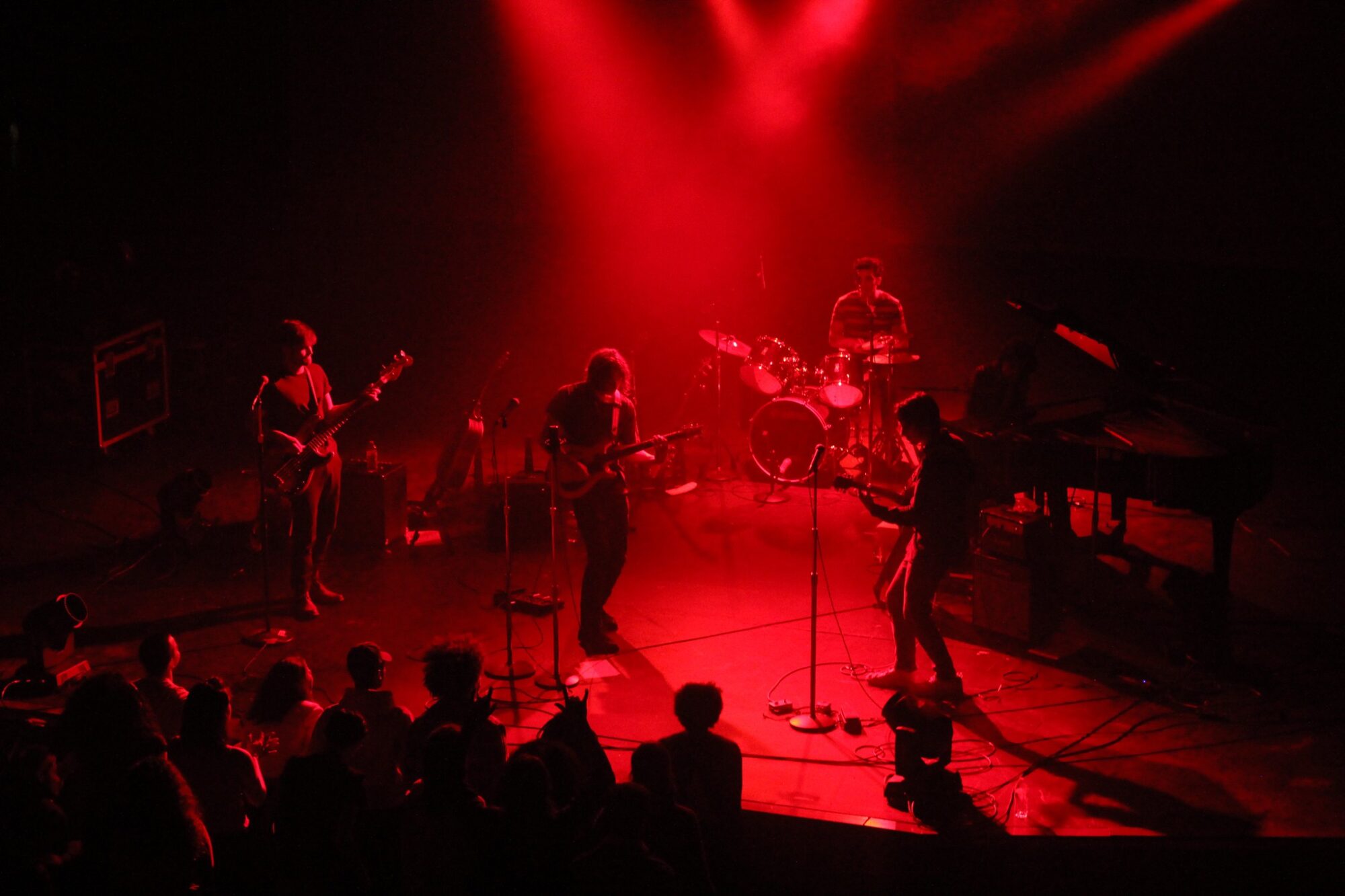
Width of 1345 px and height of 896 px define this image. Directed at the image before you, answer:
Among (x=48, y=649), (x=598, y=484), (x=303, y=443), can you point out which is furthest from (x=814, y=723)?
(x=48, y=649)

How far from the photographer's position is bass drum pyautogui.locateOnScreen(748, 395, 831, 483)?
40.1 feet

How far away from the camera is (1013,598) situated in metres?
8.31

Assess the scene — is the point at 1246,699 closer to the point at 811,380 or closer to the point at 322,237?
the point at 811,380

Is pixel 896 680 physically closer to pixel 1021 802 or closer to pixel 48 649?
pixel 1021 802

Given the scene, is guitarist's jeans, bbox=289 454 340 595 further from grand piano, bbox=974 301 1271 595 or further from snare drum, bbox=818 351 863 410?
snare drum, bbox=818 351 863 410

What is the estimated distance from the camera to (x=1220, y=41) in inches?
564

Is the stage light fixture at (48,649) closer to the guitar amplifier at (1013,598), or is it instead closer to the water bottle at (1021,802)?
the water bottle at (1021,802)

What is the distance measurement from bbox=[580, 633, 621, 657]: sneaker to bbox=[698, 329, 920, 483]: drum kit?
13.6ft

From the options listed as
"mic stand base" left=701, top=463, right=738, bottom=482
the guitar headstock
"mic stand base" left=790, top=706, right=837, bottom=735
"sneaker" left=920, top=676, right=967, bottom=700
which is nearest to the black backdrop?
"mic stand base" left=701, top=463, right=738, bottom=482

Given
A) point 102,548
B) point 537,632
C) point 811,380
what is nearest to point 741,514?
point 811,380

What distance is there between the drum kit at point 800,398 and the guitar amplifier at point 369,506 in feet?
12.5

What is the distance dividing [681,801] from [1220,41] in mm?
12970

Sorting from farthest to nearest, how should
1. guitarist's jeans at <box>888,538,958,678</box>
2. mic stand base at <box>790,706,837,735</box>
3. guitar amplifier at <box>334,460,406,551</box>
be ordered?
guitar amplifier at <box>334,460,406,551</box>, guitarist's jeans at <box>888,538,958,678</box>, mic stand base at <box>790,706,837,735</box>

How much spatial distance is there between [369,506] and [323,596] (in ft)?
4.23
